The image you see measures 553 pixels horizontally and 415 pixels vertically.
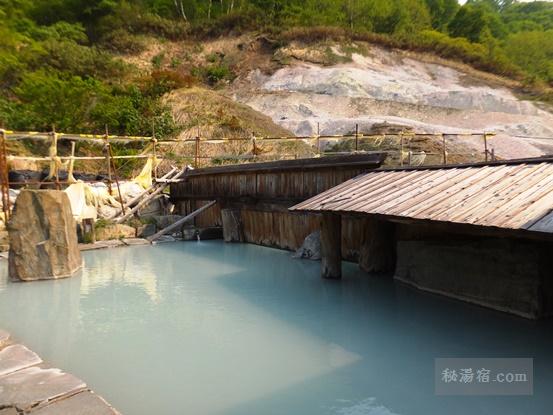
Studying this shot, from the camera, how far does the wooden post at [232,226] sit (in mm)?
12000

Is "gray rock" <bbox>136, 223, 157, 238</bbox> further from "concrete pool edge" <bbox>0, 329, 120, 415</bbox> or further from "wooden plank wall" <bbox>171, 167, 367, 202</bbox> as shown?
"concrete pool edge" <bbox>0, 329, 120, 415</bbox>

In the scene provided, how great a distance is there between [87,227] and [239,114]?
12709 mm

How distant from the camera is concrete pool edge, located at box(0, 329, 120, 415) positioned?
10.1ft

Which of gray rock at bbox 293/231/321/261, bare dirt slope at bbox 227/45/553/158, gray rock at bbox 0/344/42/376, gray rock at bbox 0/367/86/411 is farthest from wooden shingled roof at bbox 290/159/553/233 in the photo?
bare dirt slope at bbox 227/45/553/158

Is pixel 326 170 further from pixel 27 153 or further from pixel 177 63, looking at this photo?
pixel 177 63

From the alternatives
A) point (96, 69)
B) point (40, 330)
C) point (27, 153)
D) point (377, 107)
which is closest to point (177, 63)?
point (96, 69)

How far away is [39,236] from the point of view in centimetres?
764

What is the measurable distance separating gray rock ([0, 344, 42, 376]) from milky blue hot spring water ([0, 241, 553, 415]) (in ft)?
1.02

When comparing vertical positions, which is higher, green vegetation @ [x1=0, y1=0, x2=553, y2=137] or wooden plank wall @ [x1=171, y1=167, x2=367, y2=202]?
green vegetation @ [x1=0, y1=0, x2=553, y2=137]

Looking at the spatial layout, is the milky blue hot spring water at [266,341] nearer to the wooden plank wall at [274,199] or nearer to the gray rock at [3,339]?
the gray rock at [3,339]

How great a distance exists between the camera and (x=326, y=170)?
922 centimetres

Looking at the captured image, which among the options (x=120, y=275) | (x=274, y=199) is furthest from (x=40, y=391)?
(x=274, y=199)

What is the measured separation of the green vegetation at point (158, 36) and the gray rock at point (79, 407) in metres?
17.3

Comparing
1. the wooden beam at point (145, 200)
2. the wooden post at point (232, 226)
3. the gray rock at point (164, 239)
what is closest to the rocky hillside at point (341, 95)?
the wooden beam at point (145, 200)
